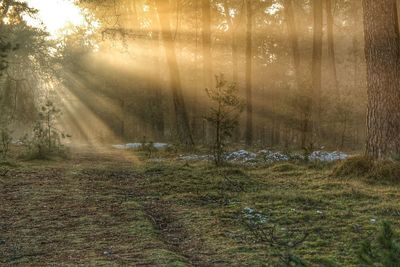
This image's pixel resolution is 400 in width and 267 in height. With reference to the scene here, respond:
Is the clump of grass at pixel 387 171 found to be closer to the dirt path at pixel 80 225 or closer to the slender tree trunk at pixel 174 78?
the dirt path at pixel 80 225

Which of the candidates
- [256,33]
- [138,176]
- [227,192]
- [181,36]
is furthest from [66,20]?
[227,192]

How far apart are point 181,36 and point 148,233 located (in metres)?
36.7

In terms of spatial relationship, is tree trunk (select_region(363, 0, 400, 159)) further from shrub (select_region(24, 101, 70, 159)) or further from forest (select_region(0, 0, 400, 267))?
shrub (select_region(24, 101, 70, 159))

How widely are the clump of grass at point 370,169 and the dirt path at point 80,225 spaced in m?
4.64

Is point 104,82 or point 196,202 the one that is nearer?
point 196,202

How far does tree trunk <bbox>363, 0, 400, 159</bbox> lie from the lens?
1067 centimetres

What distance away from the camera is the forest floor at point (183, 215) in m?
5.71

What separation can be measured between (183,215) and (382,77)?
18.7ft

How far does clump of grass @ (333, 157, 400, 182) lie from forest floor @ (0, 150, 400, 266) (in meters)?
0.26

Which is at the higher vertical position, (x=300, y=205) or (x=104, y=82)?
(x=104, y=82)

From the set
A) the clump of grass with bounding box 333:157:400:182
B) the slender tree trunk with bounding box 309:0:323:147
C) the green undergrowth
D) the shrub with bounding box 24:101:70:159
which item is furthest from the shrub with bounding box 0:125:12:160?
the slender tree trunk with bounding box 309:0:323:147

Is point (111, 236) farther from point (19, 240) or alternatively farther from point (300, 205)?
point (300, 205)

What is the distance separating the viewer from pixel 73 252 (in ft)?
19.3

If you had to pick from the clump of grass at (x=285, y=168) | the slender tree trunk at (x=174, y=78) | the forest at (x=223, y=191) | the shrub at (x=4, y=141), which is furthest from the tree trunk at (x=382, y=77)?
the shrub at (x=4, y=141)
